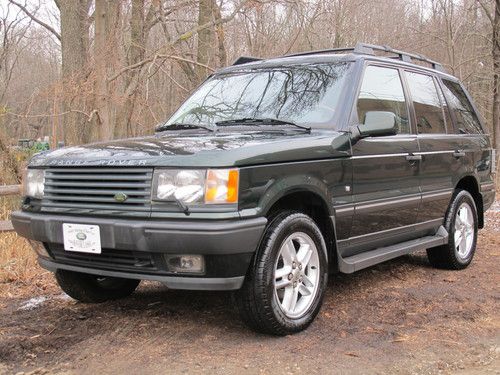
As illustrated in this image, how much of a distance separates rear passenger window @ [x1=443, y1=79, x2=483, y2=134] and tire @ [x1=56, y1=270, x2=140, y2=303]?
3.64 metres

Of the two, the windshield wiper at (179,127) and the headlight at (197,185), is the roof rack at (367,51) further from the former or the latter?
the headlight at (197,185)

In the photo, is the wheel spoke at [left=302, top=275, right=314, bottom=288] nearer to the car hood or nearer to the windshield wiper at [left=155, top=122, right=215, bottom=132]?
the car hood

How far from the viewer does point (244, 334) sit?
3.58 m

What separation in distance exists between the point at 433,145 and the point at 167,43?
22.4 ft

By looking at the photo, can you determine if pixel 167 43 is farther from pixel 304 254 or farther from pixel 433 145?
pixel 304 254

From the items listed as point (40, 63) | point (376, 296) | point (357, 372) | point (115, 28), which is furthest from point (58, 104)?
point (40, 63)

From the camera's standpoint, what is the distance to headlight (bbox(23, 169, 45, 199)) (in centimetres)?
369

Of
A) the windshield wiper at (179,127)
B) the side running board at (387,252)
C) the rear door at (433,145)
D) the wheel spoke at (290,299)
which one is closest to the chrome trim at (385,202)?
the rear door at (433,145)

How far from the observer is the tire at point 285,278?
3330 millimetres

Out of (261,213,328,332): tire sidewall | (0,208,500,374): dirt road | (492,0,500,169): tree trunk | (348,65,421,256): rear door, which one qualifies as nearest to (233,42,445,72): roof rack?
(348,65,421,256): rear door

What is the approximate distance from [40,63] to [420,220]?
20021mm

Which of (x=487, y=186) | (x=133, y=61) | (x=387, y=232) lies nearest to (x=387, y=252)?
(x=387, y=232)

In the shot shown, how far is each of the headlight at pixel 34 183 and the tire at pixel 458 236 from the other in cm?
381

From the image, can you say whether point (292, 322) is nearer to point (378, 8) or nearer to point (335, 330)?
point (335, 330)
